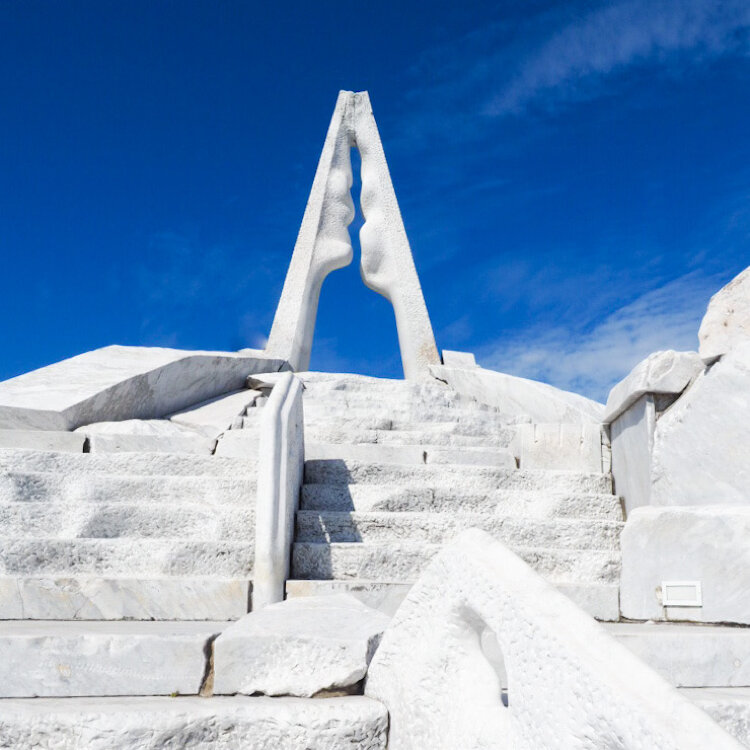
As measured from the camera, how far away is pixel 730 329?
307cm

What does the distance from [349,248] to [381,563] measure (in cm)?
806

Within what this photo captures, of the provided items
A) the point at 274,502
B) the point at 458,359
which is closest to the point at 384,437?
the point at 274,502

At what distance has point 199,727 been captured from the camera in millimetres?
1538

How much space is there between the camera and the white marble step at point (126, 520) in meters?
3.02

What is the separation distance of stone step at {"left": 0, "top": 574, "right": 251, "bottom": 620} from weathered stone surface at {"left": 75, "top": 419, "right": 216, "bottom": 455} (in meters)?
1.35

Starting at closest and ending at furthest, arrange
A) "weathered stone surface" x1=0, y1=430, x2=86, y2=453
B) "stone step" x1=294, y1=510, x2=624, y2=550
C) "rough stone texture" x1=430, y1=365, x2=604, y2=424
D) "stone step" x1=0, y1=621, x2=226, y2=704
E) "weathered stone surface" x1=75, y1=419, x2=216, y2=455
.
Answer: "stone step" x1=0, y1=621, x2=226, y2=704 < "stone step" x1=294, y1=510, x2=624, y2=550 < "weathered stone surface" x1=0, y1=430, x2=86, y2=453 < "weathered stone surface" x1=75, y1=419, x2=216, y2=455 < "rough stone texture" x1=430, y1=365, x2=604, y2=424

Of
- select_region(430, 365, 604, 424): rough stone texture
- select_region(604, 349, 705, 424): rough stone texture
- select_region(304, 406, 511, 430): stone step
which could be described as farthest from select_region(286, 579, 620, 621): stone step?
select_region(430, 365, 604, 424): rough stone texture

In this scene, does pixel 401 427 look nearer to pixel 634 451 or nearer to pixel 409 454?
pixel 409 454

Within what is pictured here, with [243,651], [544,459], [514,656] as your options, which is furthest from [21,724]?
[544,459]

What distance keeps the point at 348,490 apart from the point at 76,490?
1.25 meters

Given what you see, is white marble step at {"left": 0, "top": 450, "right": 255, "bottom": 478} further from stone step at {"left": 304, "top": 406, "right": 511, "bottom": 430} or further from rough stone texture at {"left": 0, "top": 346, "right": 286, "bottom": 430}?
stone step at {"left": 304, "top": 406, "right": 511, "bottom": 430}

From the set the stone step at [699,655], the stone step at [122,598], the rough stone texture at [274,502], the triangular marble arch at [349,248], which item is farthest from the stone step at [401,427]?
the triangular marble arch at [349,248]

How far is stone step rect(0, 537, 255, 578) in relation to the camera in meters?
A: 2.81

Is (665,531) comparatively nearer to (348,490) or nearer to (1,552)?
(348,490)
